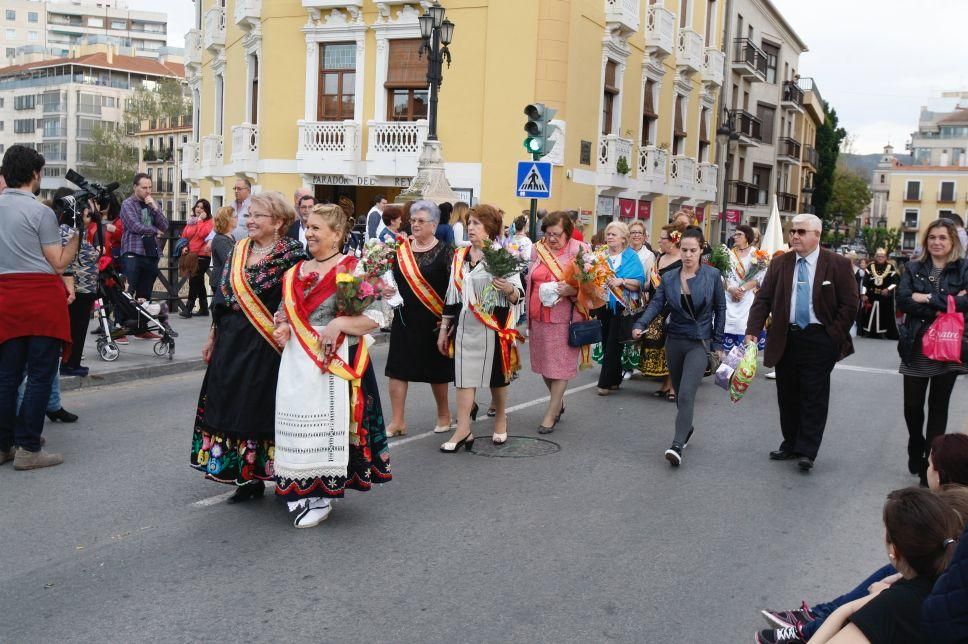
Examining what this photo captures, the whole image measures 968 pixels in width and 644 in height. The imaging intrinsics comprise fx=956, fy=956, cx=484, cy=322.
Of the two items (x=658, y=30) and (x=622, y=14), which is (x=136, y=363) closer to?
(x=622, y=14)

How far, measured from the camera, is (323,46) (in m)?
25.5

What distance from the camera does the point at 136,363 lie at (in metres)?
11.0

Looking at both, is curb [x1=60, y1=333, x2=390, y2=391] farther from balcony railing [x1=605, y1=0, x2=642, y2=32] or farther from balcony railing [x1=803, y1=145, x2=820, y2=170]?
balcony railing [x1=803, y1=145, x2=820, y2=170]

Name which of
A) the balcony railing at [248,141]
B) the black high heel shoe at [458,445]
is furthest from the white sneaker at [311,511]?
the balcony railing at [248,141]

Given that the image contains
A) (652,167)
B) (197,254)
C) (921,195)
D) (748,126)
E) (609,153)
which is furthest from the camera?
(921,195)

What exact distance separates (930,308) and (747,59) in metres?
40.5

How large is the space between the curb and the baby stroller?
23 cm

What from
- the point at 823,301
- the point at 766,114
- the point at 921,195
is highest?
the point at 766,114

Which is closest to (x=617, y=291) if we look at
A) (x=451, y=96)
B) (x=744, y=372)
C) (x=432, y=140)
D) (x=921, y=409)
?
(x=744, y=372)

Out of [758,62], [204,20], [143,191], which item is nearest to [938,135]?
[758,62]

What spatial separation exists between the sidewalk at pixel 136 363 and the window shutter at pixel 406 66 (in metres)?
12.8

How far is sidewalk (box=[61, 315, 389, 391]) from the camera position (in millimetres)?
10109

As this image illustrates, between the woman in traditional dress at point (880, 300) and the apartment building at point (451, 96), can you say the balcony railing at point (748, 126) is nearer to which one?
Result: the apartment building at point (451, 96)

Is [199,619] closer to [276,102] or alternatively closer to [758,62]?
[276,102]
